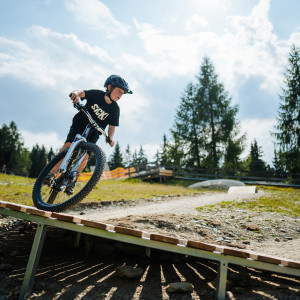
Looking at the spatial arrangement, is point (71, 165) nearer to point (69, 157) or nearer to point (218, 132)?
point (69, 157)

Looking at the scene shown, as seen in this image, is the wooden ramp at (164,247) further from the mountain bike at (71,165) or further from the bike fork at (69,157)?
the bike fork at (69,157)

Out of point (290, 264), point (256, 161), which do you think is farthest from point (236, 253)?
point (256, 161)

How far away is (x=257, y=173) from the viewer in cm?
2528

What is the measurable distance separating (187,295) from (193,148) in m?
23.7

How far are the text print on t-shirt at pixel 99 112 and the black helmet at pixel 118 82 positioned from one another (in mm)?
482

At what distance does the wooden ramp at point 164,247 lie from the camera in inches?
106

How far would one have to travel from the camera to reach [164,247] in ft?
9.47

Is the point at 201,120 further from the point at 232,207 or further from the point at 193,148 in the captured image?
the point at 232,207

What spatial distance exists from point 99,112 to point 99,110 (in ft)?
0.12

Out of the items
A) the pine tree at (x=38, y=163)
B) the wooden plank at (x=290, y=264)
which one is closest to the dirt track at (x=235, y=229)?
the wooden plank at (x=290, y=264)

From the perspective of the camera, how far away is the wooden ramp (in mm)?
2693

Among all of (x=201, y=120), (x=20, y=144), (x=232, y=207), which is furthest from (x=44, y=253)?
(x=20, y=144)

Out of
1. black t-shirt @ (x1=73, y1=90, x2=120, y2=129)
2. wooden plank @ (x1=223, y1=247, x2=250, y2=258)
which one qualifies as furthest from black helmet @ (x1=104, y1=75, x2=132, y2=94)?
wooden plank @ (x1=223, y1=247, x2=250, y2=258)

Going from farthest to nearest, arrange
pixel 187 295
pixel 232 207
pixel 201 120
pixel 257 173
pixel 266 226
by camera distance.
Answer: pixel 201 120, pixel 257 173, pixel 232 207, pixel 266 226, pixel 187 295
